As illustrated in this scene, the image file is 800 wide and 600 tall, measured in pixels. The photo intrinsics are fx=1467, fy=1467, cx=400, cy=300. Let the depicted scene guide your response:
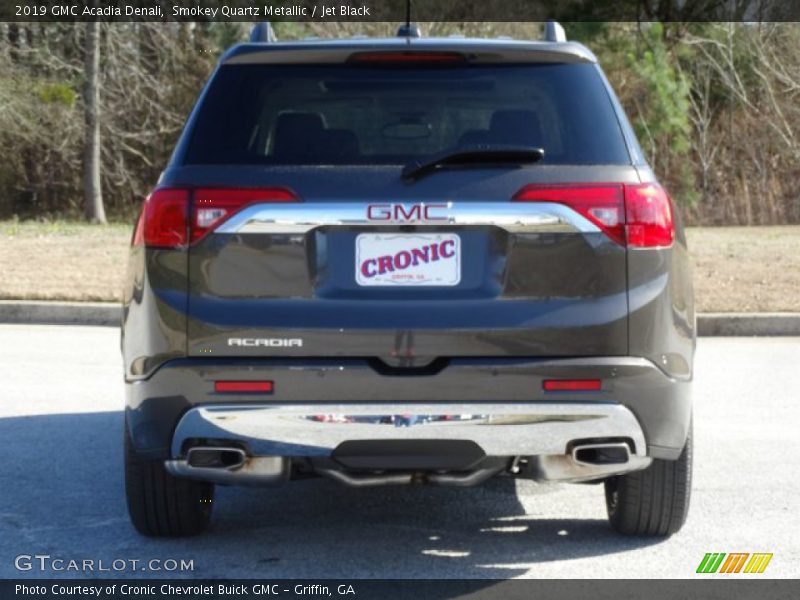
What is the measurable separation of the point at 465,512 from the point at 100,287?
933 cm

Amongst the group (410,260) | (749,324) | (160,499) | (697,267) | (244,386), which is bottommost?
(697,267)

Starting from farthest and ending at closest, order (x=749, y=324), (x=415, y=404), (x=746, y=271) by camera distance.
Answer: (x=746, y=271), (x=749, y=324), (x=415, y=404)

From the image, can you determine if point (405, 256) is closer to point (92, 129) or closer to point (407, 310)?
point (407, 310)

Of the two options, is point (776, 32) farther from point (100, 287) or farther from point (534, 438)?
point (534, 438)

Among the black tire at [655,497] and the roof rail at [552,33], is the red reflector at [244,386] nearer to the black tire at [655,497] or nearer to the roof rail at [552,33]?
the black tire at [655,497]

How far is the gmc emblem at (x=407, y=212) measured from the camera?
182 inches

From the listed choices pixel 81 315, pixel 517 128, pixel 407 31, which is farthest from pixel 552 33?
pixel 81 315

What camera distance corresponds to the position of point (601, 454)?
484 centimetres

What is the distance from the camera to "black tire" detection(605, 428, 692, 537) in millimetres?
5285

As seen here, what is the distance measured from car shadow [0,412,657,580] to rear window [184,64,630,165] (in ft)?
4.68

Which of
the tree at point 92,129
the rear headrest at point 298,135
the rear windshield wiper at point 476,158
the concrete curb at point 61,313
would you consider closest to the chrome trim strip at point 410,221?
the rear windshield wiper at point 476,158

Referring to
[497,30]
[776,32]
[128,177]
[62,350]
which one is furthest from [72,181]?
[62,350]

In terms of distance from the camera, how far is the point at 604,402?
183 inches
